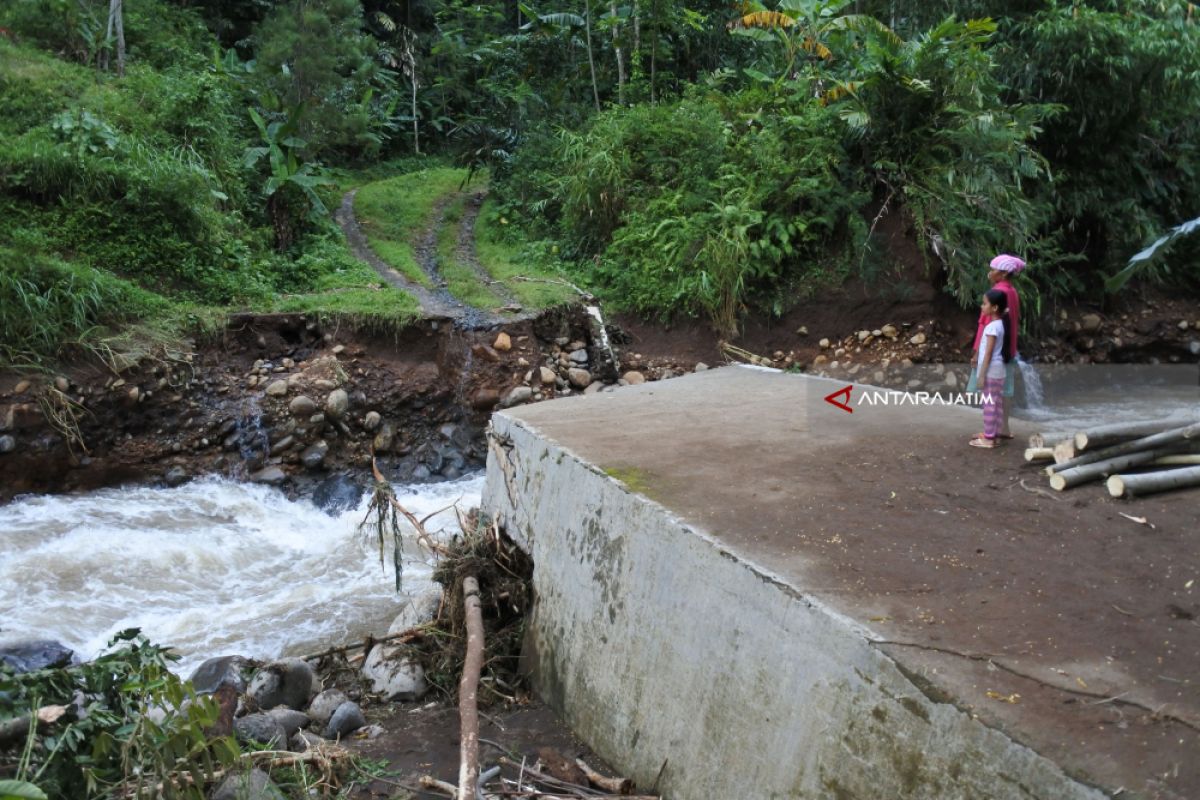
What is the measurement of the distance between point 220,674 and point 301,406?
4.37 metres

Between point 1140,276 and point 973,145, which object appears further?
point 1140,276

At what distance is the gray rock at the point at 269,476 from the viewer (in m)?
8.77

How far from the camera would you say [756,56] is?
54.0 feet

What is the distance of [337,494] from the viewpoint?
871cm

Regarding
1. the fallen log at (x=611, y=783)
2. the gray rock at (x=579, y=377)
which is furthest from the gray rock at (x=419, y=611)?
the gray rock at (x=579, y=377)

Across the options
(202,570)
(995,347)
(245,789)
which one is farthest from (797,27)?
(245,789)

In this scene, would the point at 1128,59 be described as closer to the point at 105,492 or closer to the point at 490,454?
the point at 490,454

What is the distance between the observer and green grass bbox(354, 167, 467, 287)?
1322 cm

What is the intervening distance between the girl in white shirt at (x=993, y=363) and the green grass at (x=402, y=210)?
329 inches

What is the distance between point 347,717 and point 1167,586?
389 cm

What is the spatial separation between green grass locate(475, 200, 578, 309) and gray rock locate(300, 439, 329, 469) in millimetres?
3145

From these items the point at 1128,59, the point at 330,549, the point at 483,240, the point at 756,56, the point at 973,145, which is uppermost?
the point at 756,56

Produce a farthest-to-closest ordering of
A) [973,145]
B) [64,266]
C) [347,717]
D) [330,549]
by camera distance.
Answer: [973,145], [64,266], [330,549], [347,717]

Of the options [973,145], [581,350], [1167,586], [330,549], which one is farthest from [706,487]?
[973,145]
